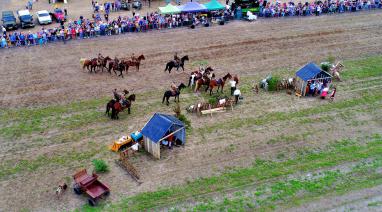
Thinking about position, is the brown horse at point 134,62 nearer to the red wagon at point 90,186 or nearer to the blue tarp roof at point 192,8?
the blue tarp roof at point 192,8

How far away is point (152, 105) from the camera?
70.1ft

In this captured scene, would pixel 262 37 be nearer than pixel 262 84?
No

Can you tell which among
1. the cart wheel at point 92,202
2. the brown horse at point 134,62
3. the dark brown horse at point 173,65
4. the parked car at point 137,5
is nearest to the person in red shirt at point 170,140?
the cart wheel at point 92,202

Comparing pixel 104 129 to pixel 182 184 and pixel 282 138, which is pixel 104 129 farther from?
pixel 282 138

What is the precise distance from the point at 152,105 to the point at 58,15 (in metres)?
16.8

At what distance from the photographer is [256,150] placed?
1773cm

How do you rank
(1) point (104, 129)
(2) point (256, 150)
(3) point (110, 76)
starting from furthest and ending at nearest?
(3) point (110, 76) < (1) point (104, 129) < (2) point (256, 150)

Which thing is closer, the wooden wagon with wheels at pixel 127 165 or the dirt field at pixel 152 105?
the wooden wagon with wheels at pixel 127 165

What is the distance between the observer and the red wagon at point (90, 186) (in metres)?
14.6

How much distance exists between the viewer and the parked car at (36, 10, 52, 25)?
32688mm

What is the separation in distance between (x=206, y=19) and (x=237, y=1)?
404 cm

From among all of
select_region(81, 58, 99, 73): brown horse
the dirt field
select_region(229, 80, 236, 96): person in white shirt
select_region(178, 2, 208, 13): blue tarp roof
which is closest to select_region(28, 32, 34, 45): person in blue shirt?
the dirt field

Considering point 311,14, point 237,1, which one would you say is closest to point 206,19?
point 237,1

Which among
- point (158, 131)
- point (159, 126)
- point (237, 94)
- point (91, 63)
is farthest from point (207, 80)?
point (91, 63)
